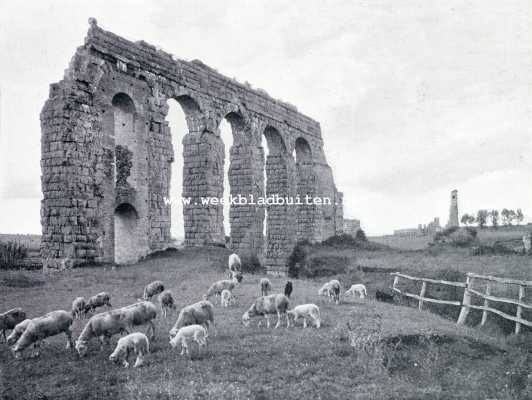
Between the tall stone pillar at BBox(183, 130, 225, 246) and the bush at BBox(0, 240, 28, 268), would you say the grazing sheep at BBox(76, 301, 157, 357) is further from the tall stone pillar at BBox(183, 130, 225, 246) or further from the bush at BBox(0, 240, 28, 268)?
the tall stone pillar at BBox(183, 130, 225, 246)

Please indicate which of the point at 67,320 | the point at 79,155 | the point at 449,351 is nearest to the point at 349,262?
the point at 79,155

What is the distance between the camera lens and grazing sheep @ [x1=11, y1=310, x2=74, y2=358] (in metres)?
7.50

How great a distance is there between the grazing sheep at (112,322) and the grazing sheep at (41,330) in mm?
324

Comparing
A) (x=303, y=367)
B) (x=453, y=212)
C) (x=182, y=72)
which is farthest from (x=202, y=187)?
(x=453, y=212)

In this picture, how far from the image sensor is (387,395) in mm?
5992

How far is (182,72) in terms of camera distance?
66.4 feet

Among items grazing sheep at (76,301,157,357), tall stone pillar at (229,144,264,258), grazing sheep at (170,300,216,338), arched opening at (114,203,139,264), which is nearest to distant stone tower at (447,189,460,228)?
tall stone pillar at (229,144,264,258)

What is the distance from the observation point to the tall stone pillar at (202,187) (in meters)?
20.7

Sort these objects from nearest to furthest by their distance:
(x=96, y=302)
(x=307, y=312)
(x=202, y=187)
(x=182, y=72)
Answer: (x=307, y=312) → (x=96, y=302) → (x=182, y=72) → (x=202, y=187)

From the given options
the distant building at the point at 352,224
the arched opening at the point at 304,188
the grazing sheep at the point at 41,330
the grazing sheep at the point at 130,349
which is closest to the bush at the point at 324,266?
the arched opening at the point at 304,188

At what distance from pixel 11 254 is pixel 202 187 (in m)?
7.68

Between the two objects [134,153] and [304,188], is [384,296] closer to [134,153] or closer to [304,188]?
[134,153]

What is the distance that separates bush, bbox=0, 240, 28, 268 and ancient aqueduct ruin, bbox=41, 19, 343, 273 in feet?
Result: 12.0

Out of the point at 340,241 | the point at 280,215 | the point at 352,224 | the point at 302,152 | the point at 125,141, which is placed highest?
the point at 302,152
